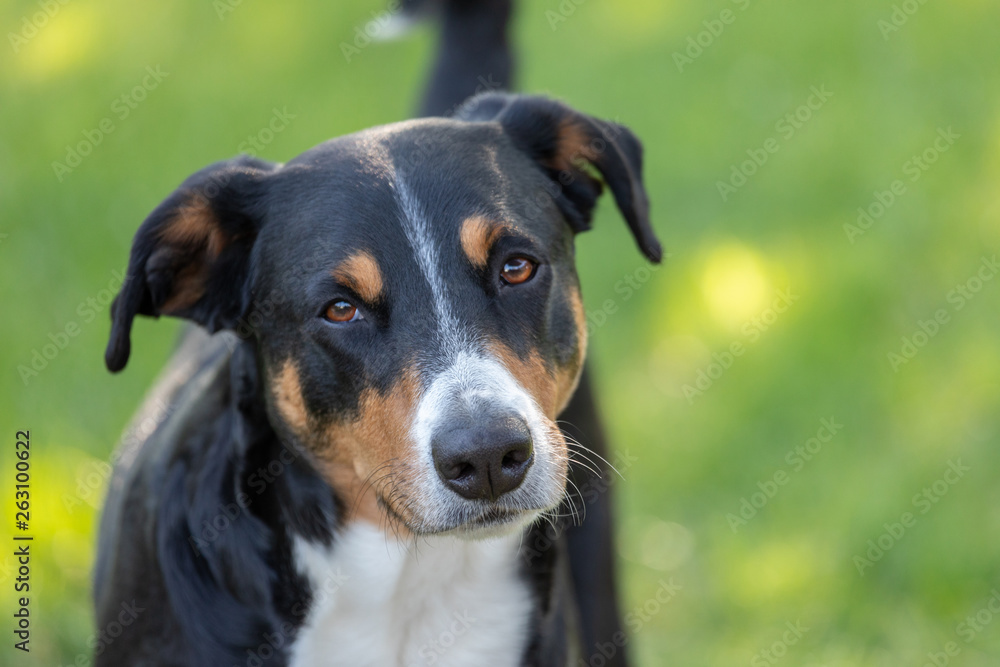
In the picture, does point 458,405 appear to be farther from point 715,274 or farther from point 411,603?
point 715,274

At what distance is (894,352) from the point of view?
5.87m

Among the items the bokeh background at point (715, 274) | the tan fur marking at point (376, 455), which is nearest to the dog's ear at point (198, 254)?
the tan fur marking at point (376, 455)

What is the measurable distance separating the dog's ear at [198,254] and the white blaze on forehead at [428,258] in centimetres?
48

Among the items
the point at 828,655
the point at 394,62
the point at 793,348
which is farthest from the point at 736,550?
the point at 394,62

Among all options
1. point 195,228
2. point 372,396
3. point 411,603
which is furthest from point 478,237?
point 411,603

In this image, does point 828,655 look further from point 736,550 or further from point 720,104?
point 720,104

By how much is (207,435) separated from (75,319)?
11.3 feet

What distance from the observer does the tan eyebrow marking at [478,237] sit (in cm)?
296

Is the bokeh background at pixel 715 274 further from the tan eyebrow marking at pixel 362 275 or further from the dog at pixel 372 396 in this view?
the tan eyebrow marking at pixel 362 275

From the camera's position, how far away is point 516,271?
306 centimetres

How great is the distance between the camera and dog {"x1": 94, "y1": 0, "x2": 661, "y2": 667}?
2.86 meters

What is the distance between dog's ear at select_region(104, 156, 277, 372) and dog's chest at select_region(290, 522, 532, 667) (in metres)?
0.76

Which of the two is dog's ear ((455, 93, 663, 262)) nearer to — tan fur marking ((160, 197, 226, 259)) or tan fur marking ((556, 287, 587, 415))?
tan fur marking ((556, 287, 587, 415))

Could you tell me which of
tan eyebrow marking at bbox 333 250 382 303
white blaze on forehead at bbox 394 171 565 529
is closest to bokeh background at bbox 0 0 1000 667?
white blaze on forehead at bbox 394 171 565 529
